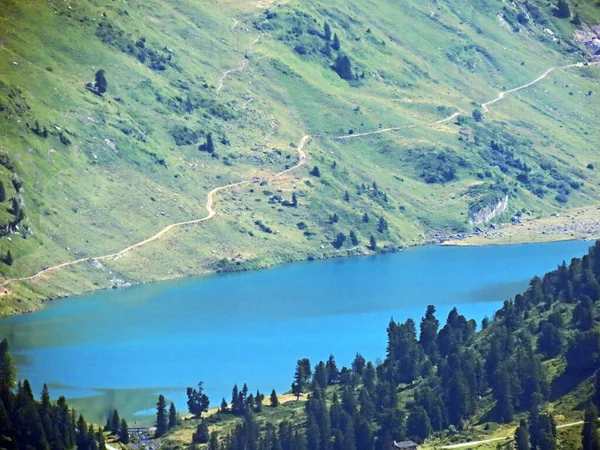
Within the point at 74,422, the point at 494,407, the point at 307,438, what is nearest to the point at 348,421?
the point at 307,438

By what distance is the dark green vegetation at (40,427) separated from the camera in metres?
175

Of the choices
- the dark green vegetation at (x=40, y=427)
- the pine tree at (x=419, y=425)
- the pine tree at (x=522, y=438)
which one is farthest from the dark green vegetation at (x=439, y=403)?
the dark green vegetation at (x=40, y=427)

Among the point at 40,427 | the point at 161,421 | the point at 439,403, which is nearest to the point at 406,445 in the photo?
the point at 439,403

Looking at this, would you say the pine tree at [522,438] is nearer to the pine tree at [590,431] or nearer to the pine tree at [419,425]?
the pine tree at [590,431]

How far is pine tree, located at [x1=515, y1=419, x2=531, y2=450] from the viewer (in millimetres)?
165000

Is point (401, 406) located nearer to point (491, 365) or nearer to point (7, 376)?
point (491, 365)

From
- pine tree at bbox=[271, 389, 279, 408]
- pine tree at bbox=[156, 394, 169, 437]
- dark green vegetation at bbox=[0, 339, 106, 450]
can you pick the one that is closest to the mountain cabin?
pine tree at bbox=[271, 389, 279, 408]

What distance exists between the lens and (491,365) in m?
195

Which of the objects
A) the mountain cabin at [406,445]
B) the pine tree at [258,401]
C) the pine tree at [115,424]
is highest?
the pine tree at [258,401]

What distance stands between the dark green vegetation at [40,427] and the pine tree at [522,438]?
4264 cm

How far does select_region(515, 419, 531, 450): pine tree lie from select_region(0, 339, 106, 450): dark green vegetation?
42638 mm

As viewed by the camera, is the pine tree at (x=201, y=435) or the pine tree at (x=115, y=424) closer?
the pine tree at (x=201, y=435)

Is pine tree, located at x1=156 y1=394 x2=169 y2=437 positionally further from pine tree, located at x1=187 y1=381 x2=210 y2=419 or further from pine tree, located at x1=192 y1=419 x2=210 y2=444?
pine tree, located at x1=187 y1=381 x2=210 y2=419

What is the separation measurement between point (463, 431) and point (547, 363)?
18053 mm
